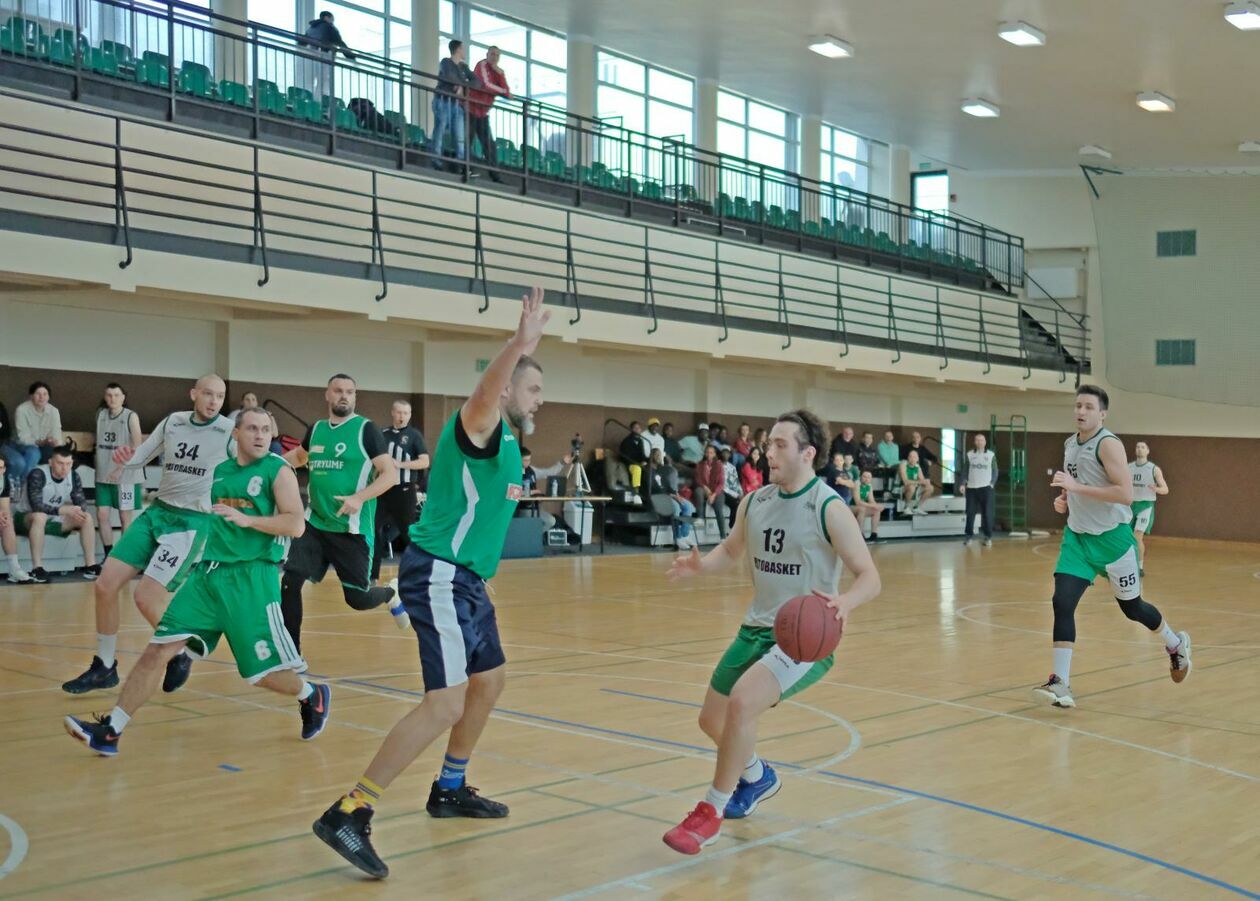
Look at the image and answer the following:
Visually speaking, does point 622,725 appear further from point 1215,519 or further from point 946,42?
point 1215,519

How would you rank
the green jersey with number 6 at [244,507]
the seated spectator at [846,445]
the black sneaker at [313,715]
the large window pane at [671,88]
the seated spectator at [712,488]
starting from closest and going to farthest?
the green jersey with number 6 at [244,507], the black sneaker at [313,715], the seated spectator at [712,488], the seated spectator at [846,445], the large window pane at [671,88]

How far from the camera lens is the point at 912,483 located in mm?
25672

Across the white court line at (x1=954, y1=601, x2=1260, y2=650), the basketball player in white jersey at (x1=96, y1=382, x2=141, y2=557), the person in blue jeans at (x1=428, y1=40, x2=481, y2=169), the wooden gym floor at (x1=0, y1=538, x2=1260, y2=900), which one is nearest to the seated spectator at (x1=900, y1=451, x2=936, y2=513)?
the person in blue jeans at (x1=428, y1=40, x2=481, y2=169)

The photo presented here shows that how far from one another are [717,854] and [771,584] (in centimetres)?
103

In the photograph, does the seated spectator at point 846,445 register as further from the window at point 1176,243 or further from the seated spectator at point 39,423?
the seated spectator at point 39,423

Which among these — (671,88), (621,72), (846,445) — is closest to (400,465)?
(846,445)

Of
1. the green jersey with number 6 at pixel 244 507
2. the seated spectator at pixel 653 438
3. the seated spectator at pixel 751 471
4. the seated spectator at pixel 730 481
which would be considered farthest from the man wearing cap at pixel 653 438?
the green jersey with number 6 at pixel 244 507

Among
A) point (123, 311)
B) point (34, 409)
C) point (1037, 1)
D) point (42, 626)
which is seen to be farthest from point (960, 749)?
point (1037, 1)

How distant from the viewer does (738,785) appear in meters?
5.33

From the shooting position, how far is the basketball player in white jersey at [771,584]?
481 cm

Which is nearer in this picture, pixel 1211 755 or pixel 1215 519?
pixel 1211 755

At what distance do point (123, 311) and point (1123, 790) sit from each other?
1320 centimetres

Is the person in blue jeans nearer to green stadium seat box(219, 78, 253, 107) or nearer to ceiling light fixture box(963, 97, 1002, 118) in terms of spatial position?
green stadium seat box(219, 78, 253, 107)

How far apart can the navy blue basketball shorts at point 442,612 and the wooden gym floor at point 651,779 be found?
657 millimetres
